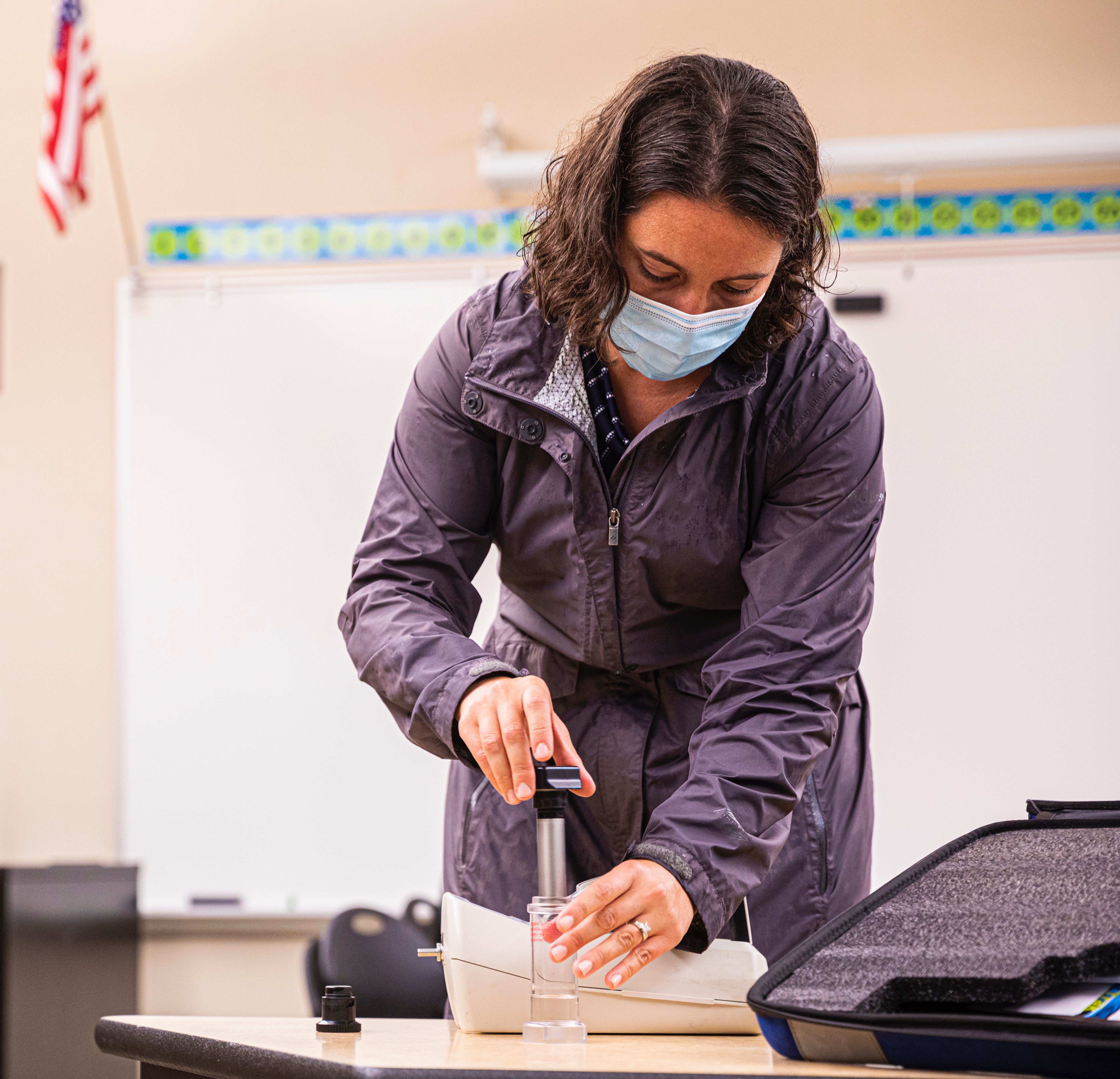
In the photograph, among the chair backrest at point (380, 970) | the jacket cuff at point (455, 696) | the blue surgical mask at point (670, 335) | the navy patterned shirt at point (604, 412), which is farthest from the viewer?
the chair backrest at point (380, 970)

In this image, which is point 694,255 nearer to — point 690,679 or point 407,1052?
point 690,679

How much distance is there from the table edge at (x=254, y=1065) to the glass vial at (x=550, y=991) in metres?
0.17

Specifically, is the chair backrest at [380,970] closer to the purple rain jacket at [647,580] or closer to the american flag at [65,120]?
the purple rain jacket at [647,580]

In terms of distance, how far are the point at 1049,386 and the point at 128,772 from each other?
223 centimetres

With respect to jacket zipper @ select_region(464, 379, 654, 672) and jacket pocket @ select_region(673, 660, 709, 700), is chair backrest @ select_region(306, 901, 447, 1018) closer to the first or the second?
jacket pocket @ select_region(673, 660, 709, 700)

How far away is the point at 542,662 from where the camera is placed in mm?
1245

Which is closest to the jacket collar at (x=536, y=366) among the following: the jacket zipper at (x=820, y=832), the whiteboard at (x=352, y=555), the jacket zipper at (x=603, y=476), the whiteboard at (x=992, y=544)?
the jacket zipper at (x=603, y=476)

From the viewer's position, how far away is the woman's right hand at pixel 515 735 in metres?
0.86

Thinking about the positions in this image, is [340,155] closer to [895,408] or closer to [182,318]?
[182,318]

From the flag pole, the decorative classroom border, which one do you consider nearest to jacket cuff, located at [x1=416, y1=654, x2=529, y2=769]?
the decorative classroom border

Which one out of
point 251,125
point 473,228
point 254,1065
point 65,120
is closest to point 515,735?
point 254,1065

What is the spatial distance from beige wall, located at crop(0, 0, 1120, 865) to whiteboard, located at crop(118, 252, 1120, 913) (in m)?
0.16

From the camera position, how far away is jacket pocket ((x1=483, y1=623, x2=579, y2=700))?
123 cm

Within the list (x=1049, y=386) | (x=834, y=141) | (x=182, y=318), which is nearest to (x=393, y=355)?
(x=182, y=318)
